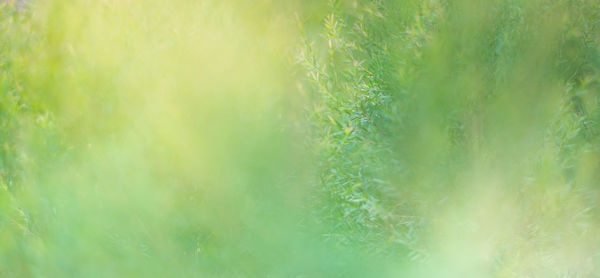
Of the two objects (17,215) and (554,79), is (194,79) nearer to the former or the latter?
(17,215)

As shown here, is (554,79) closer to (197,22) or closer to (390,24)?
(390,24)

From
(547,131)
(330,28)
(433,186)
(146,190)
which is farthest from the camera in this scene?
(146,190)

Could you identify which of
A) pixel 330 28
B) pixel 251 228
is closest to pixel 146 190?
pixel 251 228

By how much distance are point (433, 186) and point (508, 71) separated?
0.73 m

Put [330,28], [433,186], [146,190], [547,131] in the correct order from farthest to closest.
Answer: [146,190]
[330,28]
[433,186]
[547,131]

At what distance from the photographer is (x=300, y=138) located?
3846 mm

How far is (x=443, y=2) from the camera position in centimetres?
291

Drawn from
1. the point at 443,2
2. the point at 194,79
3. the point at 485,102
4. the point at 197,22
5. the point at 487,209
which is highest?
the point at 197,22

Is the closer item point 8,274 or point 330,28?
point 330,28

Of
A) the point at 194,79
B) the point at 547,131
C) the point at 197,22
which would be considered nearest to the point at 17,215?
the point at 194,79

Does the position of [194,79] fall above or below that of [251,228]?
above

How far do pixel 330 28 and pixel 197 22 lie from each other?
3.56 ft

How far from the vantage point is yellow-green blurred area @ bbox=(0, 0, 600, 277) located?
2.86m

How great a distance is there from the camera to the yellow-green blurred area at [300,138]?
2861mm
